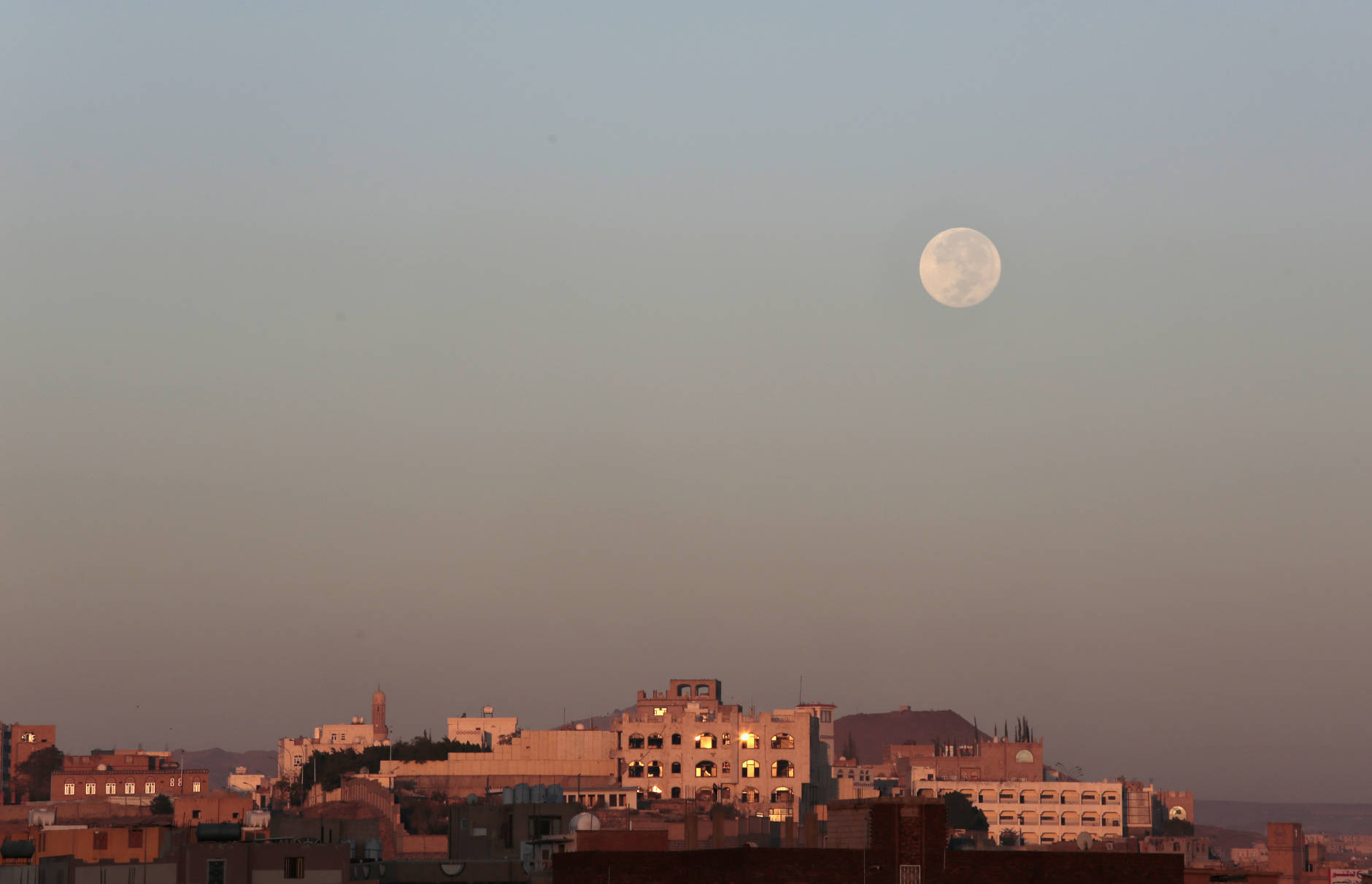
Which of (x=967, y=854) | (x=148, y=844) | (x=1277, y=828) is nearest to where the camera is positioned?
(x=967, y=854)

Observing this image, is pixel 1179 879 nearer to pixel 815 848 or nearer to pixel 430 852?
pixel 815 848

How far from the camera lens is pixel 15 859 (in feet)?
292

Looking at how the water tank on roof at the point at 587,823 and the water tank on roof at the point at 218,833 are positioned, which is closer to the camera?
the water tank on roof at the point at 587,823

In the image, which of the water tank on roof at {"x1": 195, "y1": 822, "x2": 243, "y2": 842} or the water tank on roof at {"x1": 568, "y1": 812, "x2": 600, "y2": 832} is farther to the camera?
the water tank on roof at {"x1": 195, "y1": 822, "x2": 243, "y2": 842}

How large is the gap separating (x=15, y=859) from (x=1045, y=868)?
57.7 metres

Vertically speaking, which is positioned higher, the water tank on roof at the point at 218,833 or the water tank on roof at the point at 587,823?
the water tank on roof at the point at 587,823

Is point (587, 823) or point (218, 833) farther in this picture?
point (218, 833)

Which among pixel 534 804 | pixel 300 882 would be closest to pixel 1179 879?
pixel 300 882

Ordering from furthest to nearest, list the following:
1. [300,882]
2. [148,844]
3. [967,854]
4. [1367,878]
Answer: [148,844], [1367,878], [300,882], [967,854]

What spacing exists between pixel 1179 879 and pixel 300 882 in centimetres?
3985

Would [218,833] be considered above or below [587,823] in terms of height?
below

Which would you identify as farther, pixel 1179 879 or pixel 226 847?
pixel 226 847

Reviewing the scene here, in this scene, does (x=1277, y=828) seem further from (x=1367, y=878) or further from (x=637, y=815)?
(x=1367, y=878)

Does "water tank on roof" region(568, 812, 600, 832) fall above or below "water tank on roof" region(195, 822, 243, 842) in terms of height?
above
